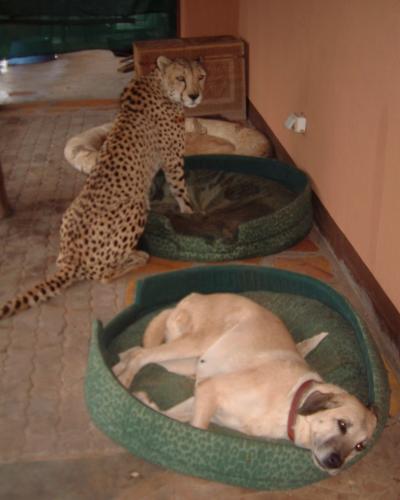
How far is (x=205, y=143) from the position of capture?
5.22 meters

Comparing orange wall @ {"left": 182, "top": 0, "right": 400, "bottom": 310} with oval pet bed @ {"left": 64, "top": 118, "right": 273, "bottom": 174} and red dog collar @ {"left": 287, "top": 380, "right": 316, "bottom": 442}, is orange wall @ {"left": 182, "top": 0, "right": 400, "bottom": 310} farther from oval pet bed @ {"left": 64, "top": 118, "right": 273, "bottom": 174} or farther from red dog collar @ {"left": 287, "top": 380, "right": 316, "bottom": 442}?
red dog collar @ {"left": 287, "top": 380, "right": 316, "bottom": 442}

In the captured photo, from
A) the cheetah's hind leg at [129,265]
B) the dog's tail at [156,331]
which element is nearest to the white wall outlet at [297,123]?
the cheetah's hind leg at [129,265]

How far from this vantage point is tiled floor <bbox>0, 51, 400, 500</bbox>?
7.61 ft

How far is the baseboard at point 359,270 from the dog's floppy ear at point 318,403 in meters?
0.93

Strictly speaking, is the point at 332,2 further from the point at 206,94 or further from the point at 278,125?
the point at 206,94

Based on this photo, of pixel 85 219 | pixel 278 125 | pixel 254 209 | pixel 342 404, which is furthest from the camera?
pixel 278 125

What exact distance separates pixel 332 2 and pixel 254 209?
3.95 ft

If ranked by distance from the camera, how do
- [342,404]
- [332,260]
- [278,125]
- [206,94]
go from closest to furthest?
[342,404] < [332,260] < [278,125] < [206,94]

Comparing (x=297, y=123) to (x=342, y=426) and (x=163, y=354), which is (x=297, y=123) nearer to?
(x=163, y=354)

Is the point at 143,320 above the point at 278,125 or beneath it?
beneath

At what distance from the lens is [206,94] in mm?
6215

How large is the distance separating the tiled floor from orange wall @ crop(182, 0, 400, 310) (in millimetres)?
324

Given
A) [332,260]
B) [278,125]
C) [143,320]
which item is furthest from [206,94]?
[143,320]

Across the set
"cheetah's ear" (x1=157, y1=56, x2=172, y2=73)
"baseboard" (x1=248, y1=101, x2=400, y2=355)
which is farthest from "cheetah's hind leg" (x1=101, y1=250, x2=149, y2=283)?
"cheetah's ear" (x1=157, y1=56, x2=172, y2=73)
